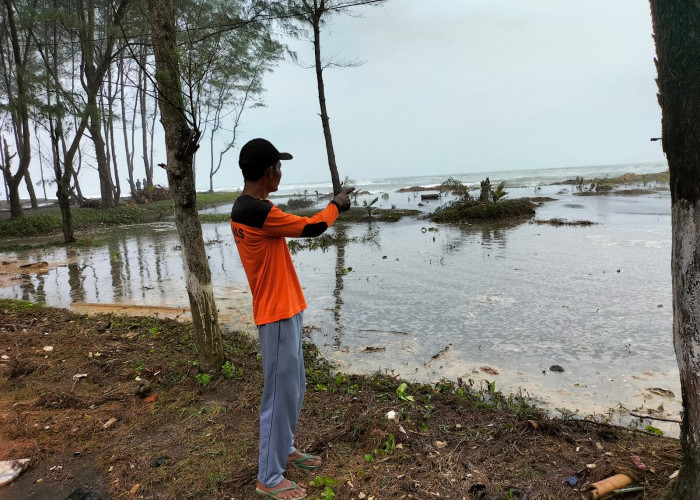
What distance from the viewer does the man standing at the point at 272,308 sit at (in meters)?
2.37

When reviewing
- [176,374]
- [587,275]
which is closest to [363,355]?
[176,374]

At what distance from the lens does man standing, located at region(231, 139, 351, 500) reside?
2369 mm

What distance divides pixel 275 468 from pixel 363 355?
93.6 inches

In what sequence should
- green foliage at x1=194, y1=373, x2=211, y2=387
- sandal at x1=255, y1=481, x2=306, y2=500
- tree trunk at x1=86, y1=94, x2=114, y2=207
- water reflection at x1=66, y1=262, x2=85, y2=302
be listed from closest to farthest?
sandal at x1=255, y1=481, x2=306, y2=500, green foliage at x1=194, y1=373, x2=211, y2=387, water reflection at x1=66, y1=262, x2=85, y2=302, tree trunk at x1=86, y1=94, x2=114, y2=207

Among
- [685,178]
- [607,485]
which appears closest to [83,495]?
[607,485]

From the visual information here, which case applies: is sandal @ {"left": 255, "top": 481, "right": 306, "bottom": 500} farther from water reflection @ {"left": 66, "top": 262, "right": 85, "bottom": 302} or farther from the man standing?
water reflection @ {"left": 66, "top": 262, "right": 85, "bottom": 302}

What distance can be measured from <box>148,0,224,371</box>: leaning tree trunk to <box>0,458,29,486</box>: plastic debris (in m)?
1.54

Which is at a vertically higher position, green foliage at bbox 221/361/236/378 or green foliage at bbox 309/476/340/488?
green foliage at bbox 221/361/236/378

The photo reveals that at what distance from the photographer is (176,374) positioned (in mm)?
4066

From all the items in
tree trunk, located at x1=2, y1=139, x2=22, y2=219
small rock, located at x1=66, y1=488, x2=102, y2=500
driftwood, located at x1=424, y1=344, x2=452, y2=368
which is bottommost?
driftwood, located at x1=424, y1=344, x2=452, y2=368

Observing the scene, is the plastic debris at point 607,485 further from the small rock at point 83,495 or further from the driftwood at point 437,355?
the small rock at point 83,495

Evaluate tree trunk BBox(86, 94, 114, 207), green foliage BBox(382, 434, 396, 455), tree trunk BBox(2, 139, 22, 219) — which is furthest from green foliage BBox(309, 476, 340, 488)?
tree trunk BBox(86, 94, 114, 207)

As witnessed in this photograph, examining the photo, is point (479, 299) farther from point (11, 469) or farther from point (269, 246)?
point (11, 469)

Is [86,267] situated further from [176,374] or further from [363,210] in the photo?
[363,210]
